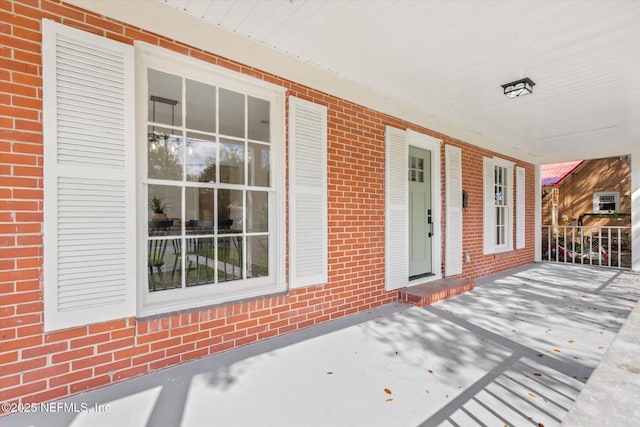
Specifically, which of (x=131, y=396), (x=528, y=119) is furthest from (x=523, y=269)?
(x=131, y=396)

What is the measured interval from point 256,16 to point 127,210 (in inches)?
72.9

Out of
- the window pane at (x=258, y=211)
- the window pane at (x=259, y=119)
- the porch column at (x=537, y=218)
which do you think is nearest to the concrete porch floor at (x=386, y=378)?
the window pane at (x=258, y=211)

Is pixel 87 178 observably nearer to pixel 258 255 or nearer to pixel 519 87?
pixel 258 255

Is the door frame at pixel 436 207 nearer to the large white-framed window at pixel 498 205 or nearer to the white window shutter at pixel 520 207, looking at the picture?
the large white-framed window at pixel 498 205

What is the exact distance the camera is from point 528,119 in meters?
5.25

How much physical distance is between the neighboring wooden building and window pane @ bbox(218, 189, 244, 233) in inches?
564

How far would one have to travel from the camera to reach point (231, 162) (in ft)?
11.3

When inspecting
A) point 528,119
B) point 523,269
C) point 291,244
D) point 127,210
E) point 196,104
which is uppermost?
point 528,119

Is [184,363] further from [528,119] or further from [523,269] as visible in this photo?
[523,269]

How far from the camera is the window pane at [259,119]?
323 cm

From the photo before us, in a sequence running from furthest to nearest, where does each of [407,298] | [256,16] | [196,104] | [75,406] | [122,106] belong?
[407,298], [196,104], [256,16], [122,106], [75,406]

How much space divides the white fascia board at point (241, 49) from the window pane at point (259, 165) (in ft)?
2.59

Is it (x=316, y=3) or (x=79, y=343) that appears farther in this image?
(x=316, y=3)

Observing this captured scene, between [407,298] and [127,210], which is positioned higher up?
[127,210]
